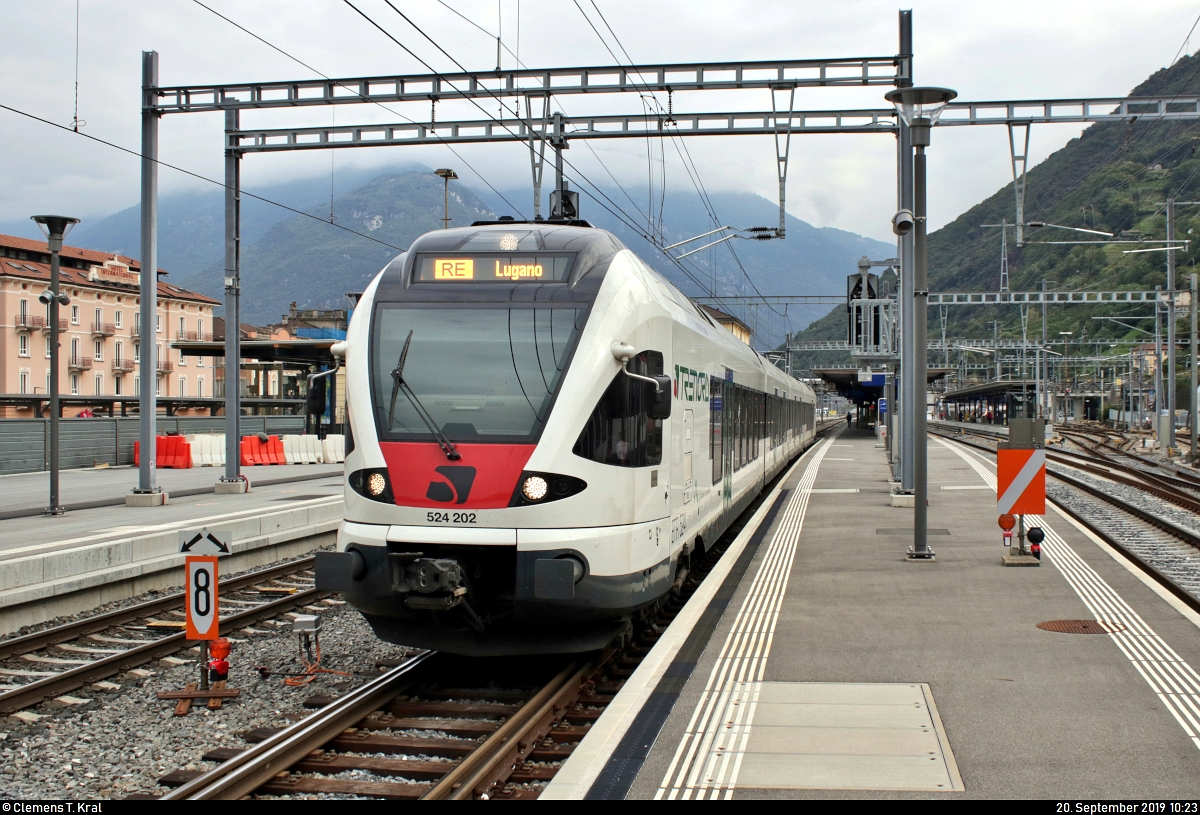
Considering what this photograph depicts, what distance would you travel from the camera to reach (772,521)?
1689 cm

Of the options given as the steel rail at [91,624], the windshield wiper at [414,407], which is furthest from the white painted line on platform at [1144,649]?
the steel rail at [91,624]

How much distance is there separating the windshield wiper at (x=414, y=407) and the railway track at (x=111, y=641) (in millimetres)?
3167

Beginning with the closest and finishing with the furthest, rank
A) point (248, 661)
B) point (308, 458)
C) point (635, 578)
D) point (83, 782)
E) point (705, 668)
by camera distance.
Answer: point (83, 782)
point (705, 668)
point (635, 578)
point (248, 661)
point (308, 458)

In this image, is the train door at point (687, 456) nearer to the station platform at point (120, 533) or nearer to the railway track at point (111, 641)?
the station platform at point (120, 533)

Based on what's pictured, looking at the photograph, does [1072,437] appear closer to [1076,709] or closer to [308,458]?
[308,458]

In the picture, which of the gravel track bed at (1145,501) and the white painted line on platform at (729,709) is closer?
the white painted line on platform at (729,709)

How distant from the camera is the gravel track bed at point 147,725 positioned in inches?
239

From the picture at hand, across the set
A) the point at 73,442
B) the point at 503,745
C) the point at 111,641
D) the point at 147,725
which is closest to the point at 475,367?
the point at 503,745

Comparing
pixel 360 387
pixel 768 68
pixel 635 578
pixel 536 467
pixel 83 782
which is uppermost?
pixel 768 68

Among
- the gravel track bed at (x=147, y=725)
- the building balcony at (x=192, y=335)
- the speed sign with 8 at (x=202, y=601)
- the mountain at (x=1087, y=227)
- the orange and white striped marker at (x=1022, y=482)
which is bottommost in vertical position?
the gravel track bed at (x=147, y=725)

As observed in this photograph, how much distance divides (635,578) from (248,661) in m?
3.42

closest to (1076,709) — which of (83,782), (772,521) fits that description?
(83,782)

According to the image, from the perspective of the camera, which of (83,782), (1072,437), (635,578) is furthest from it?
(1072,437)

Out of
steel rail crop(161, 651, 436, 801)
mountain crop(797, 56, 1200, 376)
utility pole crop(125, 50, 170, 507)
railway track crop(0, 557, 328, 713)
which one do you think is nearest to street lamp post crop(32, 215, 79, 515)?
utility pole crop(125, 50, 170, 507)
